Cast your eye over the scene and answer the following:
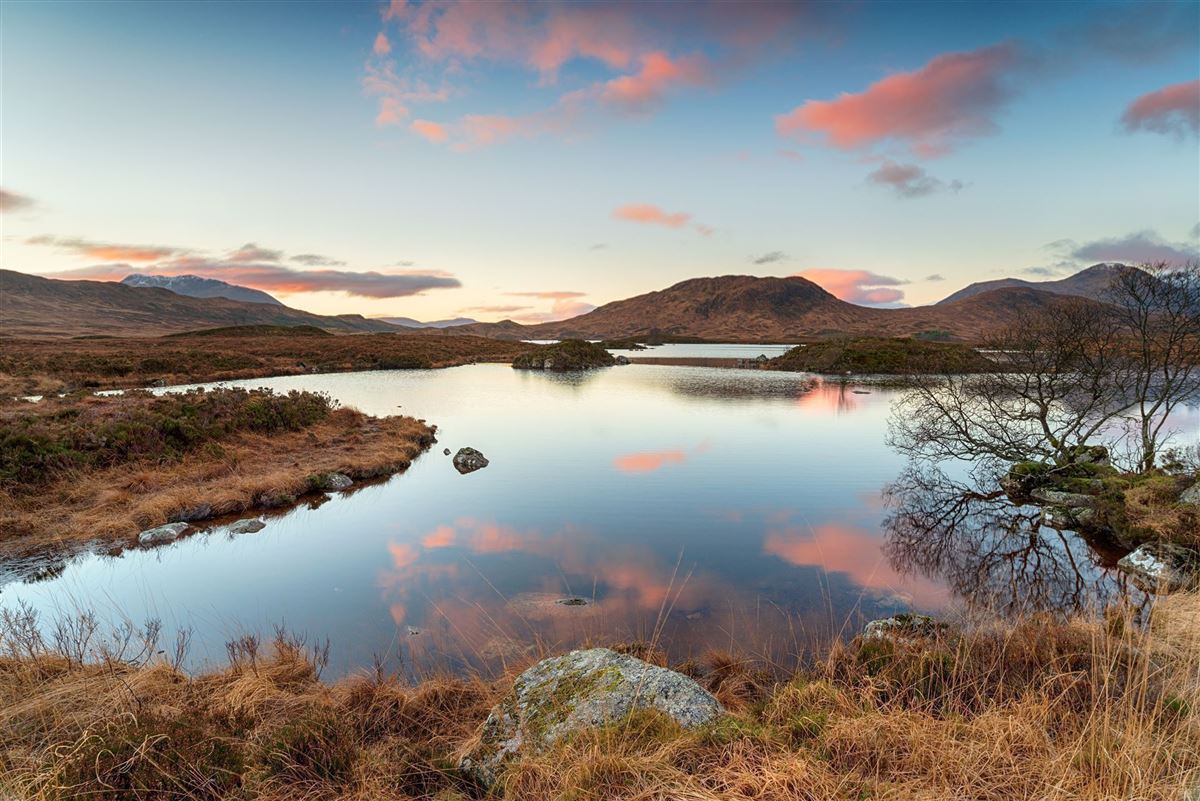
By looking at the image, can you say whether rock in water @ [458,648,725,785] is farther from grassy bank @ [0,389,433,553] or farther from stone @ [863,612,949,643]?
grassy bank @ [0,389,433,553]

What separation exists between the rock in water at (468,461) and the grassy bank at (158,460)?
2491mm

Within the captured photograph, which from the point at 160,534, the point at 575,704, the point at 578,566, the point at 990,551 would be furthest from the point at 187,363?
the point at 990,551

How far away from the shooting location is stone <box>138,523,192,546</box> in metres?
15.1

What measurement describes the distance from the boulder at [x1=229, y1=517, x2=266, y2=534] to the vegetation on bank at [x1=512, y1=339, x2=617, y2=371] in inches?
2685

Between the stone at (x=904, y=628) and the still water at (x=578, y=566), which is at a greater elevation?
the stone at (x=904, y=628)

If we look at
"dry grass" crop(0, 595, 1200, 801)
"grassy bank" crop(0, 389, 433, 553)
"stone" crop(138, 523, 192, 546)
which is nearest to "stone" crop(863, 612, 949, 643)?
"dry grass" crop(0, 595, 1200, 801)

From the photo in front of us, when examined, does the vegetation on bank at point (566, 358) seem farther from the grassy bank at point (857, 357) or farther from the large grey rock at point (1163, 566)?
the large grey rock at point (1163, 566)

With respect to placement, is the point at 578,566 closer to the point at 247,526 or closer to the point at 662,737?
the point at 662,737

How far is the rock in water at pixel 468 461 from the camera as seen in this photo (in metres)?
24.9

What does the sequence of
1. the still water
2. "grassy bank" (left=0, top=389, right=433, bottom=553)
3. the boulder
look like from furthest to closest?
1. the boulder
2. "grassy bank" (left=0, top=389, right=433, bottom=553)
3. the still water

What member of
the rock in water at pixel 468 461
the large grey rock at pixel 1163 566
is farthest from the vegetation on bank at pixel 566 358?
the large grey rock at pixel 1163 566

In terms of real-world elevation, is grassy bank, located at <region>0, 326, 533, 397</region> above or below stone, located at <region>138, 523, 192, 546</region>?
above

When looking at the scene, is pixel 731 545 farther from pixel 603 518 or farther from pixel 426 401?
pixel 426 401

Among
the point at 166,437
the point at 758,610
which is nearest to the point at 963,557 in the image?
the point at 758,610
